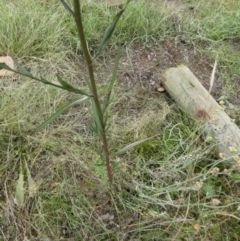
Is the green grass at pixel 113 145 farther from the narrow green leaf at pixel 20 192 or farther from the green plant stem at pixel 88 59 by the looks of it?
the green plant stem at pixel 88 59

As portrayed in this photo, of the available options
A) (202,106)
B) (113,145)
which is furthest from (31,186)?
(202,106)

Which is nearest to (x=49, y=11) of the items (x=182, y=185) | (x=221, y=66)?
(x=221, y=66)

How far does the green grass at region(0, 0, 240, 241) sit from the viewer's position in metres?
1.52

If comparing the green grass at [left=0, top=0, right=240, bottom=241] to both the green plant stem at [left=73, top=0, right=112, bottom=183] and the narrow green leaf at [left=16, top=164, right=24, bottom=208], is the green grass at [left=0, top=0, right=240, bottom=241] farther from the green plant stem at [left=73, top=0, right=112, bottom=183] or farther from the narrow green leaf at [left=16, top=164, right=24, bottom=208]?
the green plant stem at [left=73, top=0, right=112, bottom=183]

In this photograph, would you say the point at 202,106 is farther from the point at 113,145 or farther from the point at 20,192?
the point at 20,192

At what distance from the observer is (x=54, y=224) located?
5.03 ft

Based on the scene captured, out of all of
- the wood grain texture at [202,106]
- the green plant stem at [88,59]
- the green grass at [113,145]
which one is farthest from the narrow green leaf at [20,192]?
the wood grain texture at [202,106]

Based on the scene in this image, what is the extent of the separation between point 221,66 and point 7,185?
1.48 m

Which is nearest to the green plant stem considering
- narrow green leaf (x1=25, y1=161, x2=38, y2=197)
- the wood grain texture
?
narrow green leaf (x1=25, y1=161, x2=38, y2=197)

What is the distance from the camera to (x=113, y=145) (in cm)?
180

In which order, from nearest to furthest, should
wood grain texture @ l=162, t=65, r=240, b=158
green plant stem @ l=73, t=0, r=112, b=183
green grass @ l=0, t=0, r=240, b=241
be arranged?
green plant stem @ l=73, t=0, r=112, b=183, green grass @ l=0, t=0, r=240, b=241, wood grain texture @ l=162, t=65, r=240, b=158

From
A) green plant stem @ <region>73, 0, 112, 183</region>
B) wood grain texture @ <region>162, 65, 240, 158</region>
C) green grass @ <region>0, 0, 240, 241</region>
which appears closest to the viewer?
green plant stem @ <region>73, 0, 112, 183</region>

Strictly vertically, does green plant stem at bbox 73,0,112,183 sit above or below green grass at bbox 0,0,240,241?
above

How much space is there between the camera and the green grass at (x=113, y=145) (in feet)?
4.98
